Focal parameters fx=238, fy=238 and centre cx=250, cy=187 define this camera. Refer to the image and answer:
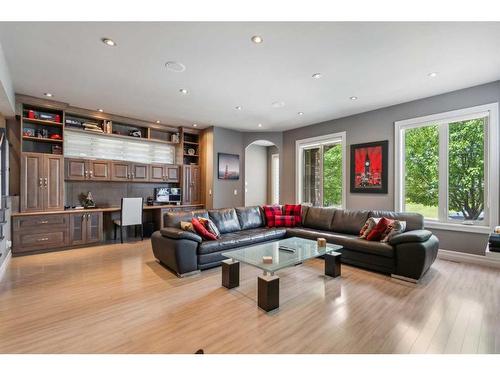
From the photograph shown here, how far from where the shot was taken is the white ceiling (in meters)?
2.36

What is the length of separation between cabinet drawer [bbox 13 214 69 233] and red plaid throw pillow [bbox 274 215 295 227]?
4.09 m

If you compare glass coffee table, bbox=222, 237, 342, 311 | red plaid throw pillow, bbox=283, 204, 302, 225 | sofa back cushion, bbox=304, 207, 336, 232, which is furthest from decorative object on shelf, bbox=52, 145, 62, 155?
sofa back cushion, bbox=304, 207, 336, 232

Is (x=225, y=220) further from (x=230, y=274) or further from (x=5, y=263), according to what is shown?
(x=5, y=263)

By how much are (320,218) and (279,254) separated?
209cm

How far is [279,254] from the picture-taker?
2910mm

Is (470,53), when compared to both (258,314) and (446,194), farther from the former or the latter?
(258,314)

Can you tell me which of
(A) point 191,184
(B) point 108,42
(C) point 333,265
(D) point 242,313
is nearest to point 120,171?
(A) point 191,184

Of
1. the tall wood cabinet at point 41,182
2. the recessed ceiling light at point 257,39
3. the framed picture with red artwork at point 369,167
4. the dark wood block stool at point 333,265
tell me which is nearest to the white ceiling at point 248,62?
the recessed ceiling light at point 257,39

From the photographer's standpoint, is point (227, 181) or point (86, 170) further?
point (227, 181)

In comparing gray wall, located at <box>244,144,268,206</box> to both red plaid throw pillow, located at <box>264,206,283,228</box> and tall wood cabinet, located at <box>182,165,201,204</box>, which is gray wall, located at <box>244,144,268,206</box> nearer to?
tall wood cabinet, located at <box>182,165,201,204</box>

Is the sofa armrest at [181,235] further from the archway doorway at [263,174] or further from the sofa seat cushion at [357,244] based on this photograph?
the archway doorway at [263,174]

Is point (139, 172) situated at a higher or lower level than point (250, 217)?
higher

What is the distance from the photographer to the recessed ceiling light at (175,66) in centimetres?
303
